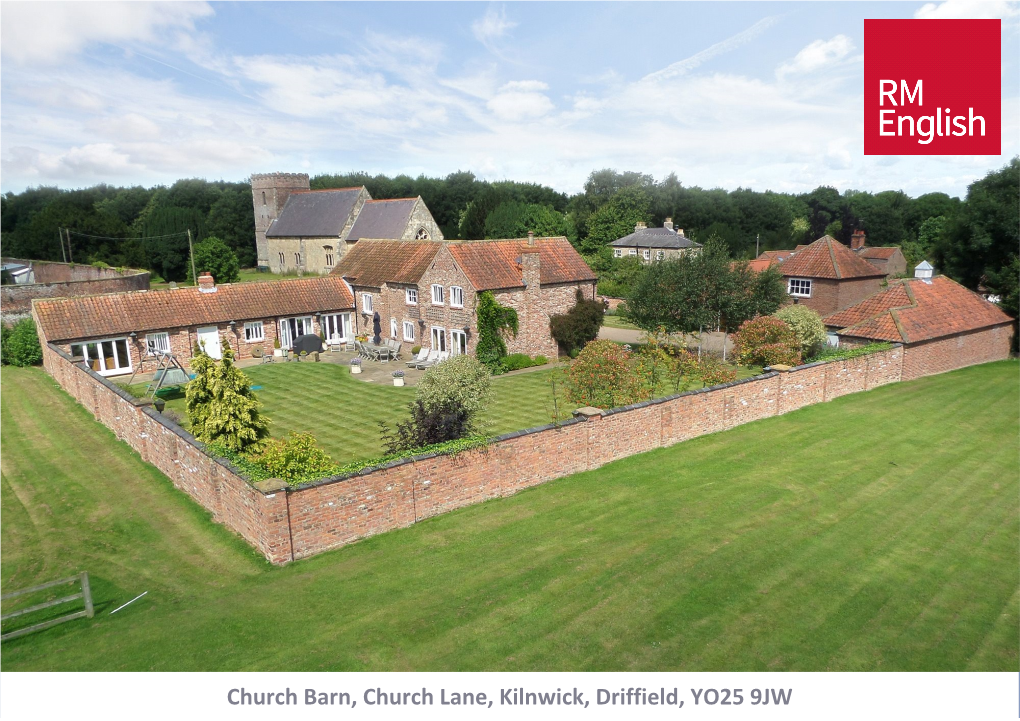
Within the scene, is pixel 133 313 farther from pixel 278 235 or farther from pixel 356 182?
pixel 356 182

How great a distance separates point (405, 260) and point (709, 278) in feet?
55.5

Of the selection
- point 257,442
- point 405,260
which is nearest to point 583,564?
point 257,442

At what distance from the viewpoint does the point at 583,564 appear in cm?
1215

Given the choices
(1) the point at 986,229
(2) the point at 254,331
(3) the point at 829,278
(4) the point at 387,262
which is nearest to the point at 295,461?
(2) the point at 254,331

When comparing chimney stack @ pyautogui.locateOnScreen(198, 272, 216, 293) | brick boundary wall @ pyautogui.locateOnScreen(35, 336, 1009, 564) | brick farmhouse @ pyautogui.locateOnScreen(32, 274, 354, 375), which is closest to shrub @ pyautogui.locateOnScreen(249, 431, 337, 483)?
brick boundary wall @ pyautogui.locateOnScreen(35, 336, 1009, 564)

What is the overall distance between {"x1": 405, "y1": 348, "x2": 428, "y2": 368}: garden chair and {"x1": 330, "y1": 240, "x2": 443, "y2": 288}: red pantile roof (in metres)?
3.90

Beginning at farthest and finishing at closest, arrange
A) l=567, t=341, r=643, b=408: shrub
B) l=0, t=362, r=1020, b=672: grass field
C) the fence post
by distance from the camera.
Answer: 1. l=567, t=341, r=643, b=408: shrub
2. the fence post
3. l=0, t=362, r=1020, b=672: grass field

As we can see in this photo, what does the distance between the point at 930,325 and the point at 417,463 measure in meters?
26.4

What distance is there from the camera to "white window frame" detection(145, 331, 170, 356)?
3238 centimetres

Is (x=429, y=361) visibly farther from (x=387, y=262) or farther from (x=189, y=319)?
(x=189, y=319)

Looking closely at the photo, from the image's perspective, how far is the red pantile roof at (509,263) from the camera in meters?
32.6

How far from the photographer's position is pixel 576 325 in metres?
34.1

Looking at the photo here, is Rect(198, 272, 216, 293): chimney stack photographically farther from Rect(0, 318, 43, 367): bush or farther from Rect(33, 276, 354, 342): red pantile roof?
Rect(0, 318, 43, 367): bush

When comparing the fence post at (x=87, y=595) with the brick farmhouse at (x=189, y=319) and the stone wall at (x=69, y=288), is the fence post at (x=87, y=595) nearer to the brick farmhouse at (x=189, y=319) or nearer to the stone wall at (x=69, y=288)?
the brick farmhouse at (x=189, y=319)
